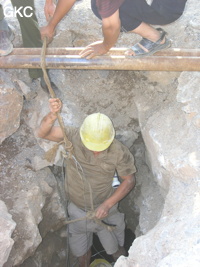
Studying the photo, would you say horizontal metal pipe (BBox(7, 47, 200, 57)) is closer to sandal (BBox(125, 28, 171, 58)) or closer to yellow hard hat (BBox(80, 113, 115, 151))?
sandal (BBox(125, 28, 171, 58))

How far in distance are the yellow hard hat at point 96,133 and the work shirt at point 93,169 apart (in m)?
0.22

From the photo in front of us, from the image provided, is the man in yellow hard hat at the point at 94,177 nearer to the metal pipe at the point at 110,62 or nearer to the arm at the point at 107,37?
the metal pipe at the point at 110,62

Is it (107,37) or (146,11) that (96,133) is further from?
(146,11)

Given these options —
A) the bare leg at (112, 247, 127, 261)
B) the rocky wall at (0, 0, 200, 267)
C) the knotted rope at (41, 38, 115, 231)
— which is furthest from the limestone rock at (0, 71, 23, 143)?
the bare leg at (112, 247, 127, 261)

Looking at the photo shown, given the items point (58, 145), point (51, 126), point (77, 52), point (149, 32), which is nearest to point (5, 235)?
point (58, 145)

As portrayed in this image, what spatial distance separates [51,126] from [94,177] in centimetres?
96

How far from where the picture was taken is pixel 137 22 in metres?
2.79

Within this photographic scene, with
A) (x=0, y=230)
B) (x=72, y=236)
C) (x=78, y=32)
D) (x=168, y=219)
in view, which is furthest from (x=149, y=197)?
(x=78, y=32)

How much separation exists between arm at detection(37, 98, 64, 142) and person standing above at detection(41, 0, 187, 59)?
506mm

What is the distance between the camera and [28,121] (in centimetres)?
404

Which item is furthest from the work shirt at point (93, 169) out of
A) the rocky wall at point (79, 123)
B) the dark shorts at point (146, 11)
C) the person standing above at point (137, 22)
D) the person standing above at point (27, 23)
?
the dark shorts at point (146, 11)

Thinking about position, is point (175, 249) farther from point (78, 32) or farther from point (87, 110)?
point (78, 32)

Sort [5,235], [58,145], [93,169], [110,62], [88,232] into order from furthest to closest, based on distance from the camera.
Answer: [88,232] → [93,169] → [58,145] → [5,235] → [110,62]

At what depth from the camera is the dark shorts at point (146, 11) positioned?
2664mm
